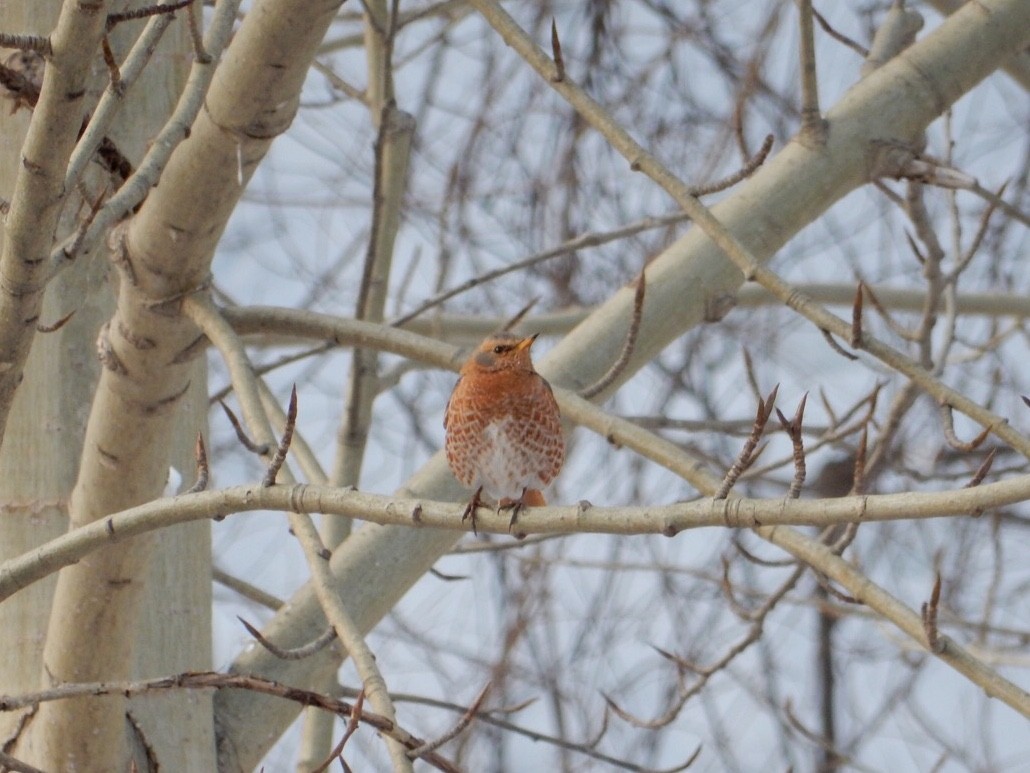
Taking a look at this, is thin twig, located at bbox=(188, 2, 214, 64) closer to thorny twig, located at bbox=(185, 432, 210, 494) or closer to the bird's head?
thorny twig, located at bbox=(185, 432, 210, 494)

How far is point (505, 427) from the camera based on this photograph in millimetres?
3232

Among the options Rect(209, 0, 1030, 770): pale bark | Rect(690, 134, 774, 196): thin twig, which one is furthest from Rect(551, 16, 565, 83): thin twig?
Rect(209, 0, 1030, 770): pale bark

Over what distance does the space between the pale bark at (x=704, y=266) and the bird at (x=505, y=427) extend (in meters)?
0.08

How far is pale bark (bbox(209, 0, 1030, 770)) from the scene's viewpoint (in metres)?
3.03

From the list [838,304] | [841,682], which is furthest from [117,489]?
[841,682]

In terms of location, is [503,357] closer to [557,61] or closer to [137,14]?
[557,61]

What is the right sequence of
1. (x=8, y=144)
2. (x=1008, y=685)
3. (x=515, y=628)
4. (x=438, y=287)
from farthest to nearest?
(x=515, y=628)
(x=438, y=287)
(x=8, y=144)
(x=1008, y=685)

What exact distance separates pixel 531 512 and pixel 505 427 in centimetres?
135

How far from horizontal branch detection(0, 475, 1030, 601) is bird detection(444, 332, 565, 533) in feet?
3.60

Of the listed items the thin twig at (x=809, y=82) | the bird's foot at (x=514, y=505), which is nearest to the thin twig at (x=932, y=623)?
the bird's foot at (x=514, y=505)

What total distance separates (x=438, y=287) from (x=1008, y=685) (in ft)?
9.05

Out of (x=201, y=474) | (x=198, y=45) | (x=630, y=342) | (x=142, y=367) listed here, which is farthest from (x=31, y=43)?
(x=630, y=342)

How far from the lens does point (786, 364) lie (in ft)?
22.4

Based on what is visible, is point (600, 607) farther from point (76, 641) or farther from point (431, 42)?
point (76, 641)
